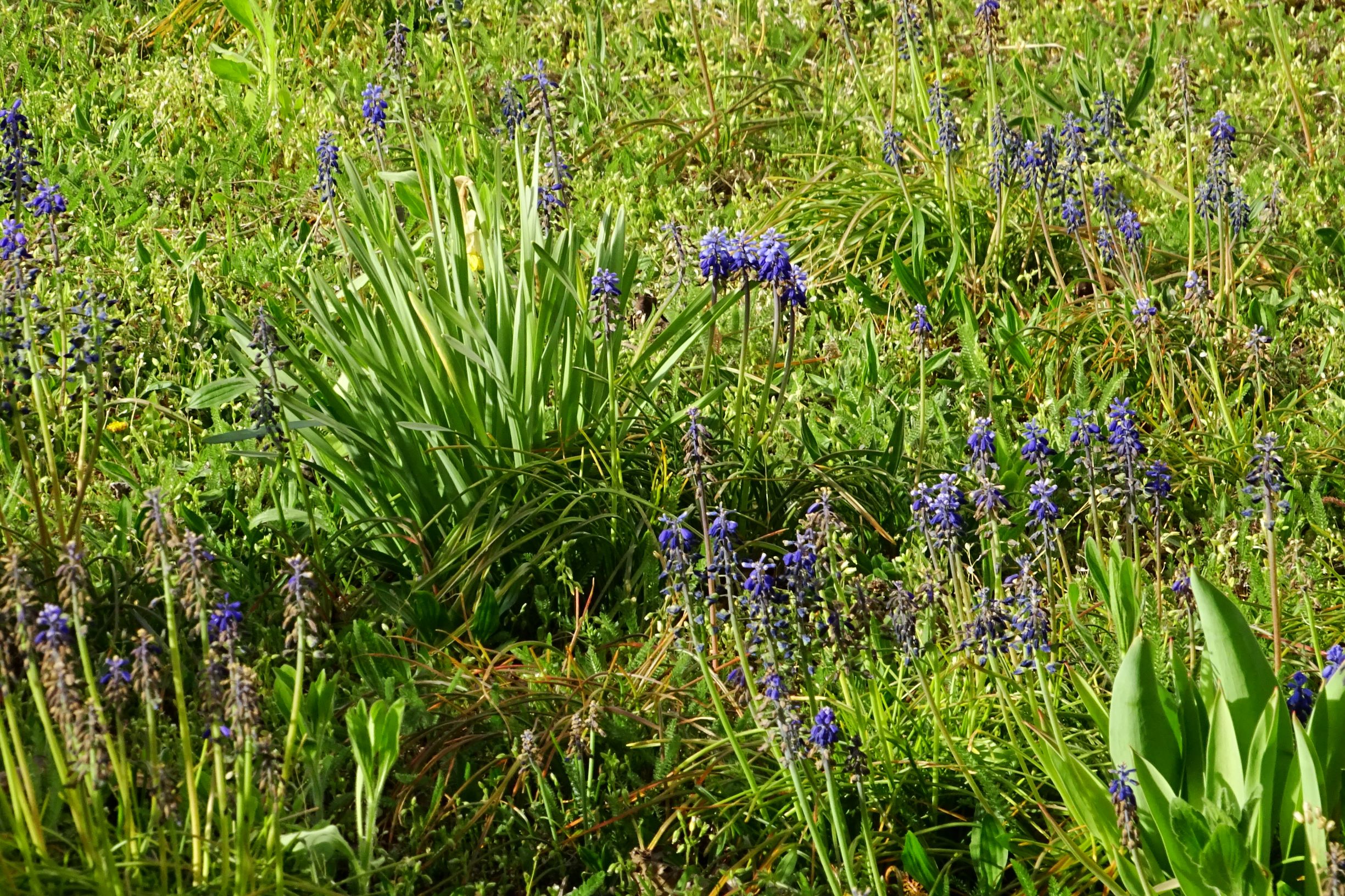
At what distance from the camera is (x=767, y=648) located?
2057 mm

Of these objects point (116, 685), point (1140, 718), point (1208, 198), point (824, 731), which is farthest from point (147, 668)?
point (1208, 198)

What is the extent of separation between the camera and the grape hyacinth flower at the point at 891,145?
14.1 feet

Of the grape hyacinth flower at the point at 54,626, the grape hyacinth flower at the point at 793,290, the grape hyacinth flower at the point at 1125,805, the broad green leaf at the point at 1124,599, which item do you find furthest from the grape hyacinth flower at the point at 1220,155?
the grape hyacinth flower at the point at 54,626

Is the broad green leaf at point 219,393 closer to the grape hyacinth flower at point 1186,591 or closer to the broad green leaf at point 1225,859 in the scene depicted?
the grape hyacinth flower at point 1186,591

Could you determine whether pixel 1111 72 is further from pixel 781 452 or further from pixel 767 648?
pixel 767 648

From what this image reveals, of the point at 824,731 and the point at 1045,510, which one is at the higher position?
the point at 1045,510

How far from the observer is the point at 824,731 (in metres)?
2.02

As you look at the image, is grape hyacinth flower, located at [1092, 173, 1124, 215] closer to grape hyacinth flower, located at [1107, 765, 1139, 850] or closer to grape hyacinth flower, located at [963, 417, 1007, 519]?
grape hyacinth flower, located at [963, 417, 1007, 519]

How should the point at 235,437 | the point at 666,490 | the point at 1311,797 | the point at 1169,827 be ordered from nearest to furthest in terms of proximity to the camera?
the point at 1311,797 → the point at 1169,827 → the point at 235,437 → the point at 666,490

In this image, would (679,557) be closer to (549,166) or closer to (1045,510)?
(1045,510)

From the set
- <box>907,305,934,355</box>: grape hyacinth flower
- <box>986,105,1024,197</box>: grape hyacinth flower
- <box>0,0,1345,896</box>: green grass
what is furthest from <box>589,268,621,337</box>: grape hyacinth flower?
<box>986,105,1024,197</box>: grape hyacinth flower

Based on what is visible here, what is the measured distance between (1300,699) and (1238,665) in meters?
0.19

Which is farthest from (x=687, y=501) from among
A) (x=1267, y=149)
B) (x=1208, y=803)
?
(x=1267, y=149)

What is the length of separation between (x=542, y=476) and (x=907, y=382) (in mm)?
1237
